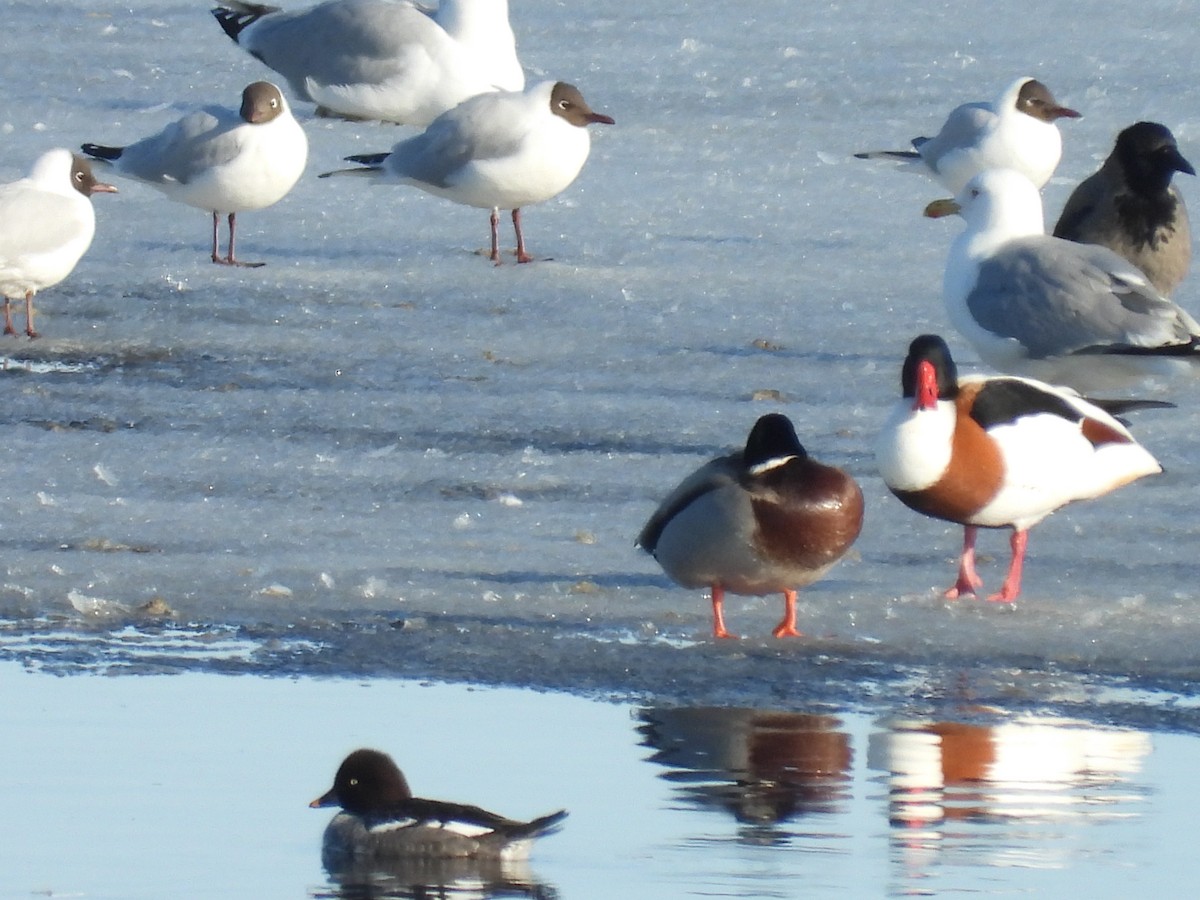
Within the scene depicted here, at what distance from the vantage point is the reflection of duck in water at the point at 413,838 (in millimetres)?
4668

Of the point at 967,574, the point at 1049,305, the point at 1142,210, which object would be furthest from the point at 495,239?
the point at 967,574

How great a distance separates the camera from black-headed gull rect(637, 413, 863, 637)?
624cm

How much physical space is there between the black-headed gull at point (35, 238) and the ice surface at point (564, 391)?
0.75ft

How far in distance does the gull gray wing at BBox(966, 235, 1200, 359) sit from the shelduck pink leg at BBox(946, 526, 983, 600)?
6.31ft

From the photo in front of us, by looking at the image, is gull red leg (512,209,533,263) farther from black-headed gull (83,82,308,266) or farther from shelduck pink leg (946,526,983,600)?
shelduck pink leg (946,526,983,600)

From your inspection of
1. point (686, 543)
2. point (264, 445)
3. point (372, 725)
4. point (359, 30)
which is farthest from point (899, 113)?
point (372, 725)

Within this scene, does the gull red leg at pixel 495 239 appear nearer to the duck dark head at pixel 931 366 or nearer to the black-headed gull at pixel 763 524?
the duck dark head at pixel 931 366

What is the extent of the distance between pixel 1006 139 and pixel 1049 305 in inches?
131

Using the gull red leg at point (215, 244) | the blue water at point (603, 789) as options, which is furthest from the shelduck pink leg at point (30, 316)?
→ the blue water at point (603, 789)

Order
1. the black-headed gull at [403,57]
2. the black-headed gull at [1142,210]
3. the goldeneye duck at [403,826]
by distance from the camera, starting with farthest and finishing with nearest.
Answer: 1. the black-headed gull at [403,57]
2. the black-headed gull at [1142,210]
3. the goldeneye duck at [403,826]

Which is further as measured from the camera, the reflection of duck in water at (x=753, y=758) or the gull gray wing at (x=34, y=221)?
the gull gray wing at (x=34, y=221)

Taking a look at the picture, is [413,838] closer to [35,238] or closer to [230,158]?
[35,238]

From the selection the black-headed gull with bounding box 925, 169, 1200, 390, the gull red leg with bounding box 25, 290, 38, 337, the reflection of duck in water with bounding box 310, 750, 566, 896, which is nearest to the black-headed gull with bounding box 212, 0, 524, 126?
the gull red leg with bounding box 25, 290, 38, 337

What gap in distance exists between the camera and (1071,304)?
8.64m
